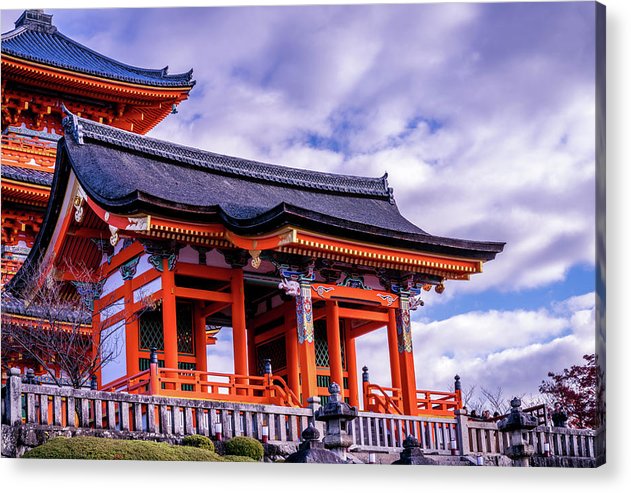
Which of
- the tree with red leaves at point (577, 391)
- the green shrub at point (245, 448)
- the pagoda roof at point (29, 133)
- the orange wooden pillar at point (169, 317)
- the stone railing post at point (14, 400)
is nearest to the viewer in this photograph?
the stone railing post at point (14, 400)

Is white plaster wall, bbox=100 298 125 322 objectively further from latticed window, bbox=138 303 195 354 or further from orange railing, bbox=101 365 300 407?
orange railing, bbox=101 365 300 407

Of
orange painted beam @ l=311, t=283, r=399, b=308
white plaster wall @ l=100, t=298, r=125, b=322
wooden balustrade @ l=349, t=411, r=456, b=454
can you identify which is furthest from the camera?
orange painted beam @ l=311, t=283, r=399, b=308

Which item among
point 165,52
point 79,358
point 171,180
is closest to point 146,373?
point 79,358

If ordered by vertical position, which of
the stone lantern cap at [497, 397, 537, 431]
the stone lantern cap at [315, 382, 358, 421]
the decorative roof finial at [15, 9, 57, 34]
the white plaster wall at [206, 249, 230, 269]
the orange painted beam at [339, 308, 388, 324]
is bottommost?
the stone lantern cap at [497, 397, 537, 431]

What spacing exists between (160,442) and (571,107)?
4911 mm

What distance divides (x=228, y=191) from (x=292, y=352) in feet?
6.99

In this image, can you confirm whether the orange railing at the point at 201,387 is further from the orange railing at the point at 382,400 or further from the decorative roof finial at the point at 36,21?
the decorative roof finial at the point at 36,21

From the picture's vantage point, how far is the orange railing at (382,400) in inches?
542

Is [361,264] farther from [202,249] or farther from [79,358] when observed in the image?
[79,358]

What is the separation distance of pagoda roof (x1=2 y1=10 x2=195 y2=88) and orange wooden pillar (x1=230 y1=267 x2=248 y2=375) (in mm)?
4543

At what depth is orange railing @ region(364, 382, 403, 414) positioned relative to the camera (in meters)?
13.8

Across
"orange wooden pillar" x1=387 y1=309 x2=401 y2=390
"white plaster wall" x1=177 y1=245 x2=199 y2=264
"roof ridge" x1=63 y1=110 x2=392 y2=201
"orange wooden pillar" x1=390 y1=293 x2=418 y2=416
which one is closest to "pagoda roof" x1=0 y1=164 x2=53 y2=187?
"roof ridge" x1=63 y1=110 x2=392 y2=201

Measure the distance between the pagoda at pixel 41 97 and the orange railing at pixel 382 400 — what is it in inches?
199

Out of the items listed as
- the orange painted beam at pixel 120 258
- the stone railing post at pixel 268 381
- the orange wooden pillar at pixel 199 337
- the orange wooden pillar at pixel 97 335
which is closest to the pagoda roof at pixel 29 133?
the orange painted beam at pixel 120 258
